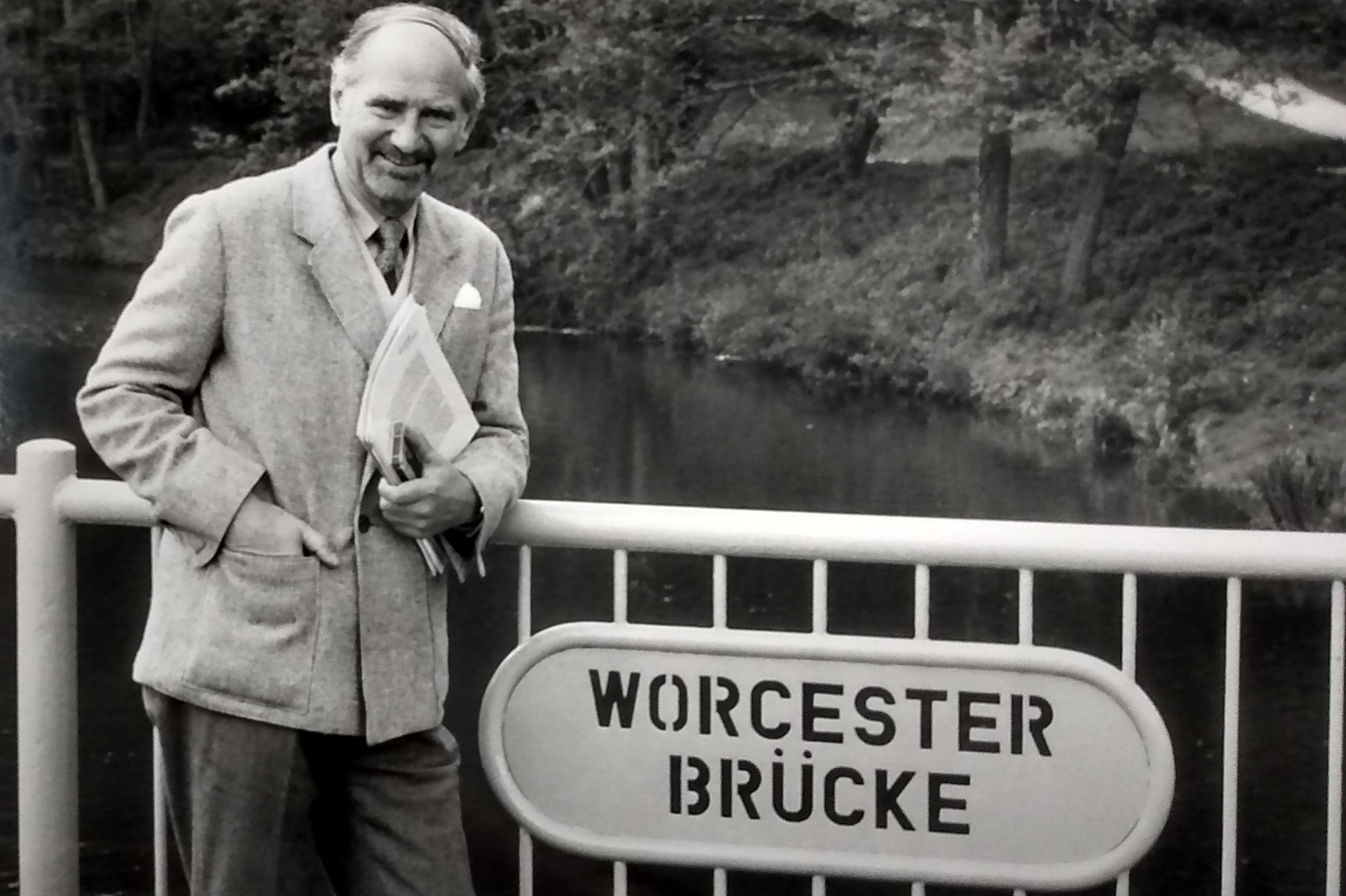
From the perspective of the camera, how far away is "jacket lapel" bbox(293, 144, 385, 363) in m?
1.33

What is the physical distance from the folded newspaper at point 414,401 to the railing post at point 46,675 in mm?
502

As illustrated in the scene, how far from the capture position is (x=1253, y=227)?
123 inches

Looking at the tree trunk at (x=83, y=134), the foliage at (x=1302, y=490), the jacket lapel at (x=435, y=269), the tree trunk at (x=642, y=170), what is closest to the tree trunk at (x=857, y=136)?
the tree trunk at (x=642, y=170)

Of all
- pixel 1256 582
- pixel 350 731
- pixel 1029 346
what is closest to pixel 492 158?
pixel 1029 346

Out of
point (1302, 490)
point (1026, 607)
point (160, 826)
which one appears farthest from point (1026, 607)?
point (1302, 490)

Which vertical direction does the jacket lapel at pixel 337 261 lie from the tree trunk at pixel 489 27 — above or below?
below

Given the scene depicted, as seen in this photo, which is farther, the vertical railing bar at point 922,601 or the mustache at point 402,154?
the vertical railing bar at point 922,601

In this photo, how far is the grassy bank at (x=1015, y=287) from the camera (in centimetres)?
308

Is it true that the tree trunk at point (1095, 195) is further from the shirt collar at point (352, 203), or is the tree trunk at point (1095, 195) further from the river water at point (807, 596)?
the shirt collar at point (352, 203)

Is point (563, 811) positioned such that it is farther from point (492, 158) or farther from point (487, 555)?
point (487, 555)

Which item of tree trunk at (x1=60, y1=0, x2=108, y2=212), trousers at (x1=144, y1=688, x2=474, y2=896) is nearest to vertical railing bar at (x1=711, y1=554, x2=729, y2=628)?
trousers at (x1=144, y1=688, x2=474, y2=896)

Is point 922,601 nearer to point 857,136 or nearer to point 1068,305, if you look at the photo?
point 1068,305

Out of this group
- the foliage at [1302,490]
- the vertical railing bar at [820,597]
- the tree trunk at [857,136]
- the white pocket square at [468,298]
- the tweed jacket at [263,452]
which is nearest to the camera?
Result: the tweed jacket at [263,452]

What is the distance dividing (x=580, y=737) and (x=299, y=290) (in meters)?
0.54
